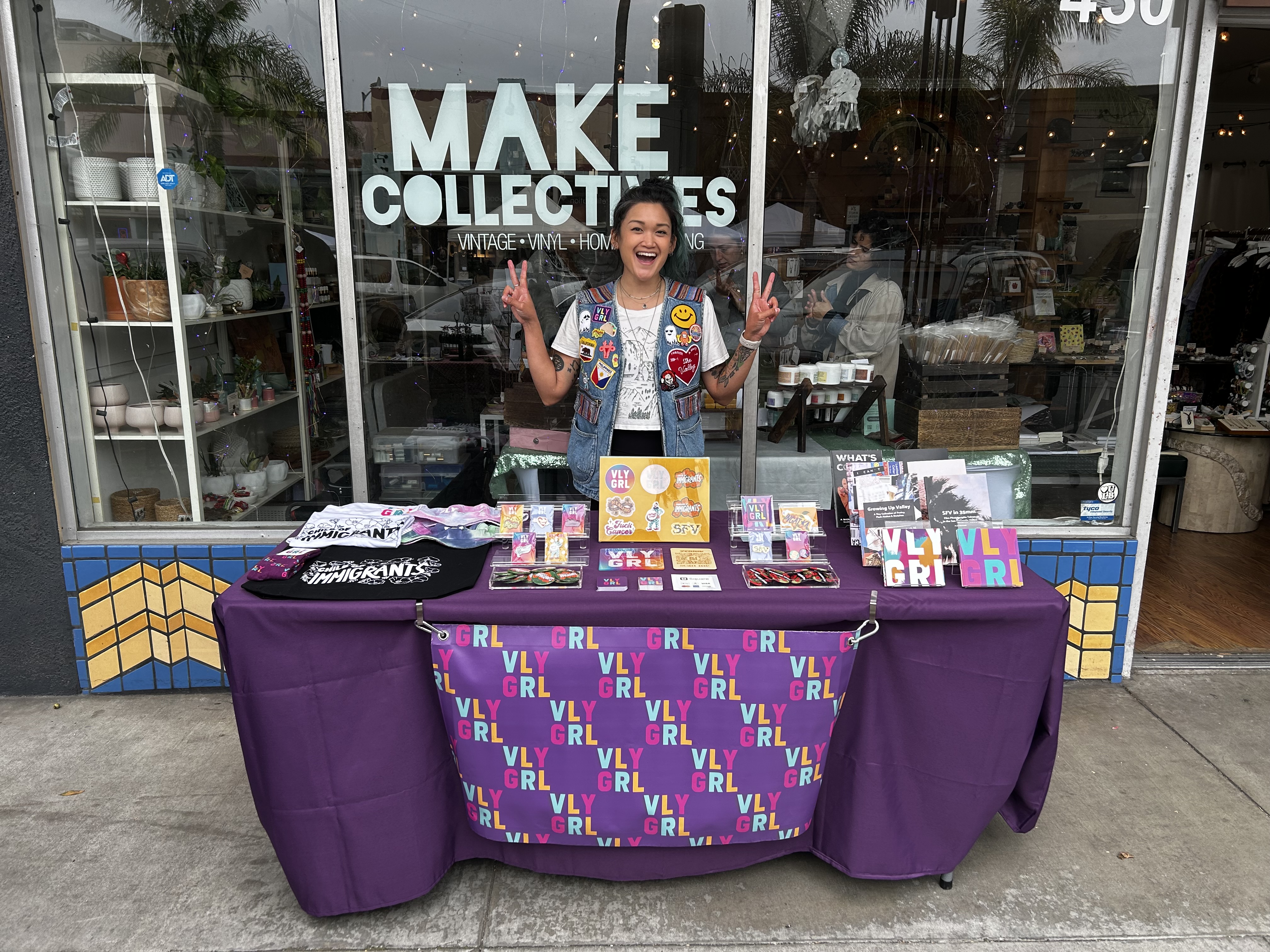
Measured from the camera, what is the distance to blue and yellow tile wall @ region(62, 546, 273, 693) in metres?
3.30

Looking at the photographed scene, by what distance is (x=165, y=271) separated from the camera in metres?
3.44

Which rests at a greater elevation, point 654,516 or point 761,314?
point 761,314

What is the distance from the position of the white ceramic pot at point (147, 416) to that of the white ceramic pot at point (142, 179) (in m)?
0.82

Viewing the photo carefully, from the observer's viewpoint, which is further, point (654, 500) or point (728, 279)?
Answer: point (728, 279)

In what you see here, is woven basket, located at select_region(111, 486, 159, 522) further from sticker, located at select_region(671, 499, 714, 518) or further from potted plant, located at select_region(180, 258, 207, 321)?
sticker, located at select_region(671, 499, 714, 518)

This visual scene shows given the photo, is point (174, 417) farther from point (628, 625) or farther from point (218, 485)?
point (628, 625)

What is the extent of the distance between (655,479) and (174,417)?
7.63 ft

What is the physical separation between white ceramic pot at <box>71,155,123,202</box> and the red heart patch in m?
2.32

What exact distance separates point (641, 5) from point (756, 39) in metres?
0.61

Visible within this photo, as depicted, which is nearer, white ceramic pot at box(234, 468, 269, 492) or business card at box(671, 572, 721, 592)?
business card at box(671, 572, 721, 592)

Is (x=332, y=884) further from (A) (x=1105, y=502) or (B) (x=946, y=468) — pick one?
(A) (x=1105, y=502)

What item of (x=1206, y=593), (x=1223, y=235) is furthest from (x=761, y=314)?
(x=1223, y=235)

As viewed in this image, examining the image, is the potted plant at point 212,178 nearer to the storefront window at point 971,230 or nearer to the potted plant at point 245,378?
the potted plant at point 245,378

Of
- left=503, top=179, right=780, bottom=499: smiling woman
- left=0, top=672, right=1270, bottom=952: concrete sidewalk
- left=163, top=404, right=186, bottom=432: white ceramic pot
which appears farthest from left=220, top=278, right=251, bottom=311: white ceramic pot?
left=0, top=672, right=1270, bottom=952: concrete sidewalk
